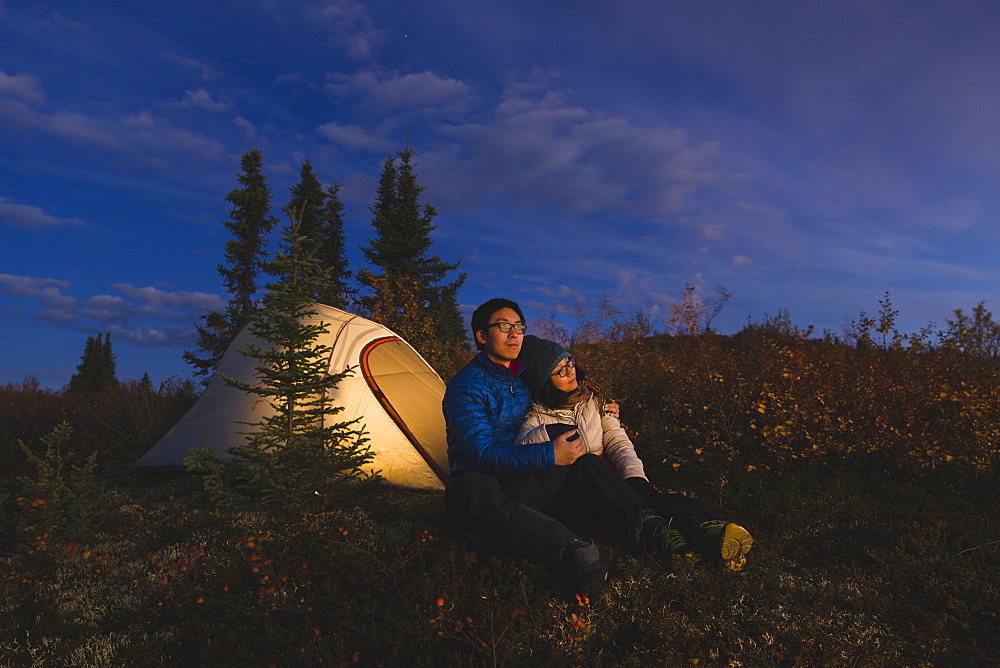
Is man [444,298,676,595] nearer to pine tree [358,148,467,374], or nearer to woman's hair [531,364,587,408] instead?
woman's hair [531,364,587,408]

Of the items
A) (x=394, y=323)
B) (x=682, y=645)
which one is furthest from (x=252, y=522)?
(x=394, y=323)

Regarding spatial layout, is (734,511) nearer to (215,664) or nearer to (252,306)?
(215,664)

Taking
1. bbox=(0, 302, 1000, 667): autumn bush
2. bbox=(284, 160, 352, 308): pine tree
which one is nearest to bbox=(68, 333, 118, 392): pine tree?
bbox=(284, 160, 352, 308): pine tree

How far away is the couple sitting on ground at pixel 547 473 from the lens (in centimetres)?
358

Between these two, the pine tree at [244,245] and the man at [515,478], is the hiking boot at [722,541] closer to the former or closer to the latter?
the man at [515,478]

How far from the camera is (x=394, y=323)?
15188 mm

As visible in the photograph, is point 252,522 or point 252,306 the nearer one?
point 252,522

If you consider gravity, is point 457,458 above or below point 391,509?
above

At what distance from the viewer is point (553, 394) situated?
4.54 metres

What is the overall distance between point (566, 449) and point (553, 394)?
0.75m

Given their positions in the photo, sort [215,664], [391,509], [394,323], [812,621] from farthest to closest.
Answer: [394,323], [391,509], [812,621], [215,664]

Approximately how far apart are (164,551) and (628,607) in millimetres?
3817

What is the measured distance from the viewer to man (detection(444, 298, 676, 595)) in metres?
3.49

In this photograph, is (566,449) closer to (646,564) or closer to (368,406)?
(646,564)
